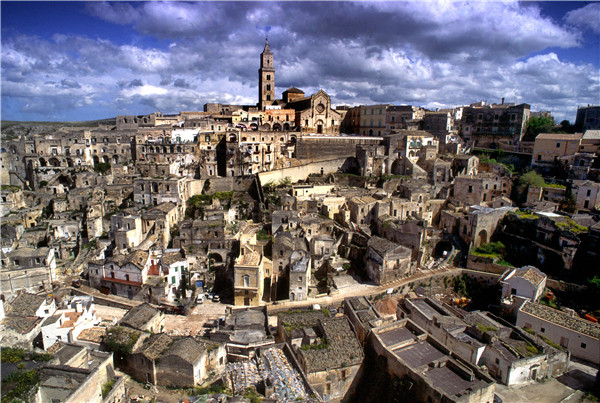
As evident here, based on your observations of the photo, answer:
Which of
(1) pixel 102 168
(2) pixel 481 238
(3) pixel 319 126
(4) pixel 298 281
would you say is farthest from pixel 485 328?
(1) pixel 102 168

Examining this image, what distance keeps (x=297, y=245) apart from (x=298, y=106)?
101 feet

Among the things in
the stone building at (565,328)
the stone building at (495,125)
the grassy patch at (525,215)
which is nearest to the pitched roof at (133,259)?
the stone building at (565,328)

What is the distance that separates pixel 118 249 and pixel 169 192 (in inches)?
286

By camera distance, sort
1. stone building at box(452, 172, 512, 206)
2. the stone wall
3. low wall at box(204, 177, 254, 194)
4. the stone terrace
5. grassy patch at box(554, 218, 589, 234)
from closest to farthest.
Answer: the stone terrace < grassy patch at box(554, 218, 589, 234) < stone building at box(452, 172, 512, 206) < low wall at box(204, 177, 254, 194) < the stone wall

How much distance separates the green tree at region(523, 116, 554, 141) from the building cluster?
1.17 m

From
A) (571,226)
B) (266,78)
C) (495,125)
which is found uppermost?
(266,78)

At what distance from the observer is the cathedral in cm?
4866

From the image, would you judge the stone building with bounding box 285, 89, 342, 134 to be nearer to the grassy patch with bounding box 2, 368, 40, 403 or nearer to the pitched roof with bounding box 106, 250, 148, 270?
the pitched roof with bounding box 106, 250, 148, 270

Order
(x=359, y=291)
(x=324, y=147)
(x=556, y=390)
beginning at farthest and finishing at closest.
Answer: (x=324, y=147)
(x=359, y=291)
(x=556, y=390)

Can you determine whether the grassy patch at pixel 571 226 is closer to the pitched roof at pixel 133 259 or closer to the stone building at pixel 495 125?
the stone building at pixel 495 125

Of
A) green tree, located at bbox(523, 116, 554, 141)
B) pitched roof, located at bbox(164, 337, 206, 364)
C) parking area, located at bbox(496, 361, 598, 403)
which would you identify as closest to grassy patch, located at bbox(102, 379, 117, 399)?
pitched roof, located at bbox(164, 337, 206, 364)

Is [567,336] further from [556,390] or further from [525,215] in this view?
[525,215]

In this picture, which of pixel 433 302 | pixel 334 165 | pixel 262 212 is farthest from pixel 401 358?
pixel 334 165

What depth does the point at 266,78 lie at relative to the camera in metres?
55.2
